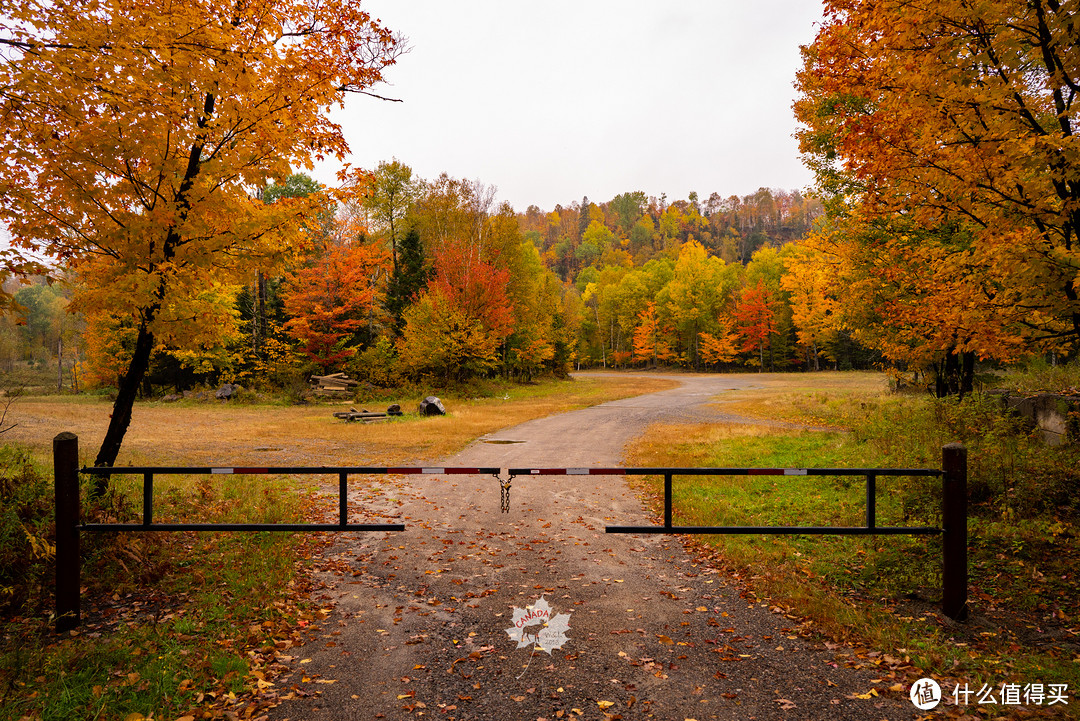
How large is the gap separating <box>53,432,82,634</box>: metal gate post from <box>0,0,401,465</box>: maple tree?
6.80 ft

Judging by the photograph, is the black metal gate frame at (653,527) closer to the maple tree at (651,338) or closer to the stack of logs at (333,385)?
the stack of logs at (333,385)

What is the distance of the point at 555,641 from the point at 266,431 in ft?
55.0

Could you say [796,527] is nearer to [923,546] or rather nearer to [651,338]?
[923,546]

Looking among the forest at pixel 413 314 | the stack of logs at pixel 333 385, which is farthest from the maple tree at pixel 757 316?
the stack of logs at pixel 333 385

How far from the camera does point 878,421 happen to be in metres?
14.1

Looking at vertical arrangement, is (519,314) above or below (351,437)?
above

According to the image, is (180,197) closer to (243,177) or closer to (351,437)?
(243,177)

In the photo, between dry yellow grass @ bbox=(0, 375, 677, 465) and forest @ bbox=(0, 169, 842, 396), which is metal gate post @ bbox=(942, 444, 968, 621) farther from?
dry yellow grass @ bbox=(0, 375, 677, 465)

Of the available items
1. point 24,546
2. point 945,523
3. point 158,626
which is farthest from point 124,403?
point 945,523

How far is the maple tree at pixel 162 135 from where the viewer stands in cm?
511

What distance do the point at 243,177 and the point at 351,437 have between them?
1155cm

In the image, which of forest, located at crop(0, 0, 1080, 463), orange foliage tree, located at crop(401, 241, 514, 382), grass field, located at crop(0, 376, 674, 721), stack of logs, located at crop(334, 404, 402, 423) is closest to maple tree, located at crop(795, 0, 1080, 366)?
forest, located at crop(0, 0, 1080, 463)

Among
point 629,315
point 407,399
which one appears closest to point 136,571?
point 407,399

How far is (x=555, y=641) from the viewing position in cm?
480
